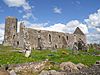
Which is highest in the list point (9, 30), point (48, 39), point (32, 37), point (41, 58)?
point (9, 30)

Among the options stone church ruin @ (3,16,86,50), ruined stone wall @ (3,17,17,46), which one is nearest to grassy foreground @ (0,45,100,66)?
stone church ruin @ (3,16,86,50)

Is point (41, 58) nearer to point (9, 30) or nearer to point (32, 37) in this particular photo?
point (32, 37)

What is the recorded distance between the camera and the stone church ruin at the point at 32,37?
230 feet

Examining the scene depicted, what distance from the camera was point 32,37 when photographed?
235 feet

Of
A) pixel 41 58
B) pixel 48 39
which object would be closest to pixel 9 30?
pixel 48 39

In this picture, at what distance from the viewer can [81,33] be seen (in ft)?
329

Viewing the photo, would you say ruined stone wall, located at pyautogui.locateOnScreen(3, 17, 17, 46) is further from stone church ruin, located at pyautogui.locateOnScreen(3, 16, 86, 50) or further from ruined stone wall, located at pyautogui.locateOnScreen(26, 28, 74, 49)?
ruined stone wall, located at pyautogui.locateOnScreen(26, 28, 74, 49)

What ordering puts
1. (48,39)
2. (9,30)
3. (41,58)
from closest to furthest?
(41,58) < (9,30) < (48,39)

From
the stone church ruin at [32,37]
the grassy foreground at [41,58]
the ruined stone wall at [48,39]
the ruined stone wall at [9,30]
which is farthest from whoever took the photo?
the ruined stone wall at [9,30]

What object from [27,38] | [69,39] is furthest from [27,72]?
[69,39]

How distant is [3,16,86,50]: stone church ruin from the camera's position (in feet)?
230

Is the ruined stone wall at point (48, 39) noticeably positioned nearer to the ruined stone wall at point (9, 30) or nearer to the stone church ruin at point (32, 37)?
the stone church ruin at point (32, 37)

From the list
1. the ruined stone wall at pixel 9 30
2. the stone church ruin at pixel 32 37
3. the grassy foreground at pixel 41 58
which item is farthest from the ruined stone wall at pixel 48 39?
the grassy foreground at pixel 41 58

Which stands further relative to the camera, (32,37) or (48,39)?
(48,39)
